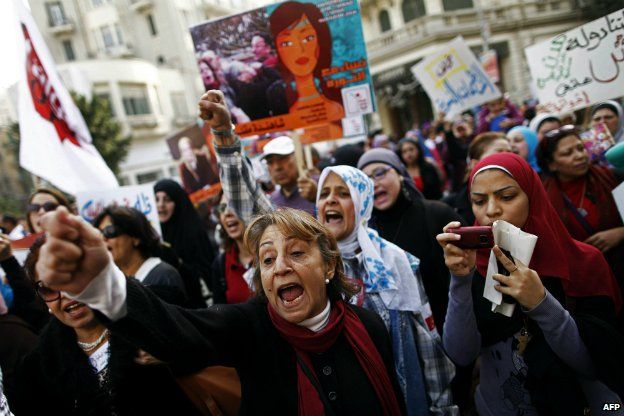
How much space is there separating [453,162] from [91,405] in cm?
563

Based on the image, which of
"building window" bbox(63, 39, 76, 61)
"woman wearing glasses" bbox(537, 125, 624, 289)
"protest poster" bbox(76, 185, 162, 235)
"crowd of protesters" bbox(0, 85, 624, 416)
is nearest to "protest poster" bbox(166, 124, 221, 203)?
"protest poster" bbox(76, 185, 162, 235)

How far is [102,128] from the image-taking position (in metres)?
20.8

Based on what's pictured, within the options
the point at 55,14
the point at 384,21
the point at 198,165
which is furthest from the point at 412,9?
the point at 55,14

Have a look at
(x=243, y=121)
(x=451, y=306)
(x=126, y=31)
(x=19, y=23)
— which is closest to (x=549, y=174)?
(x=451, y=306)

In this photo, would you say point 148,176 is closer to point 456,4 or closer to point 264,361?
point 456,4

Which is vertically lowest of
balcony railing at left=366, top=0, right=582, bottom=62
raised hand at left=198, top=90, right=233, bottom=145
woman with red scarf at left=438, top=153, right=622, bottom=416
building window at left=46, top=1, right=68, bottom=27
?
woman with red scarf at left=438, top=153, right=622, bottom=416

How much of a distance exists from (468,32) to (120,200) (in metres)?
24.1

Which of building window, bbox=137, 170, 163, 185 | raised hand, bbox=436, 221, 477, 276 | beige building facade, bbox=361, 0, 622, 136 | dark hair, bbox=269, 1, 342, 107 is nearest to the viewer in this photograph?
raised hand, bbox=436, 221, 477, 276

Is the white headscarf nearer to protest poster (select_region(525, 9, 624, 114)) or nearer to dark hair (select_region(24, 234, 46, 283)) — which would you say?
dark hair (select_region(24, 234, 46, 283))

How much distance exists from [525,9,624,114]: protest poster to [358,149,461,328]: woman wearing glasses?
1.86 meters

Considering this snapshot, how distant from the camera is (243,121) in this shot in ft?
11.7

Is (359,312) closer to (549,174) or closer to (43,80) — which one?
(549,174)

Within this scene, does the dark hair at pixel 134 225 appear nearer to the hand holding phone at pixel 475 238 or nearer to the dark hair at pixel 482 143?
the hand holding phone at pixel 475 238

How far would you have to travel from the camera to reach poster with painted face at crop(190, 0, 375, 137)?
338cm
